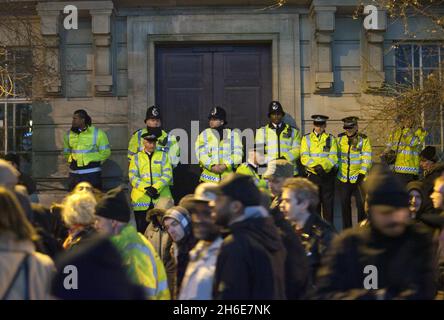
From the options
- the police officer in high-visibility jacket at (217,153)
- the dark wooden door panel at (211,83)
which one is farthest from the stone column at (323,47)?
the police officer in high-visibility jacket at (217,153)

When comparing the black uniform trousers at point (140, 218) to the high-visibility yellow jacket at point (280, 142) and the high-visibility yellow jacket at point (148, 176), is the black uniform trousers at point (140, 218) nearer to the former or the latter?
the high-visibility yellow jacket at point (148, 176)

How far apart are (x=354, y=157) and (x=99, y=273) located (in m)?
9.08

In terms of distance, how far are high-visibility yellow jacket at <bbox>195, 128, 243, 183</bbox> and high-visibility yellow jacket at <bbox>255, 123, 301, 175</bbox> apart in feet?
1.81

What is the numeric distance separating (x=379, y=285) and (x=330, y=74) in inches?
363

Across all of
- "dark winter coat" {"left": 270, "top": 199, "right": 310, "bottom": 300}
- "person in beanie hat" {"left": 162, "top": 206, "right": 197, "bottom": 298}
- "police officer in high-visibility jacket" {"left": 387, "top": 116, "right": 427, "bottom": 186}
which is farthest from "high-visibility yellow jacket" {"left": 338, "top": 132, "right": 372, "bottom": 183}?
"dark winter coat" {"left": 270, "top": 199, "right": 310, "bottom": 300}

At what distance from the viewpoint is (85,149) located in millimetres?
12578

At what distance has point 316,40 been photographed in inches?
535

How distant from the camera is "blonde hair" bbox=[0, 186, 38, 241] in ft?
13.8

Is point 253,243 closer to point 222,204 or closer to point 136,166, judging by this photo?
point 222,204

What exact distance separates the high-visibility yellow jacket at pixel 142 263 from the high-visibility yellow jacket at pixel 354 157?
7.50 metres

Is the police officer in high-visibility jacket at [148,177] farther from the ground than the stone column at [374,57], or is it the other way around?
the stone column at [374,57]

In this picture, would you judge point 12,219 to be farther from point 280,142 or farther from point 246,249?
point 280,142

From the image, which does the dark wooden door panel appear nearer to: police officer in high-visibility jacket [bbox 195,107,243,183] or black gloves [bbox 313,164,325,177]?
police officer in high-visibility jacket [bbox 195,107,243,183]

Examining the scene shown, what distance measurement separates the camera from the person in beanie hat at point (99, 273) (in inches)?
162
